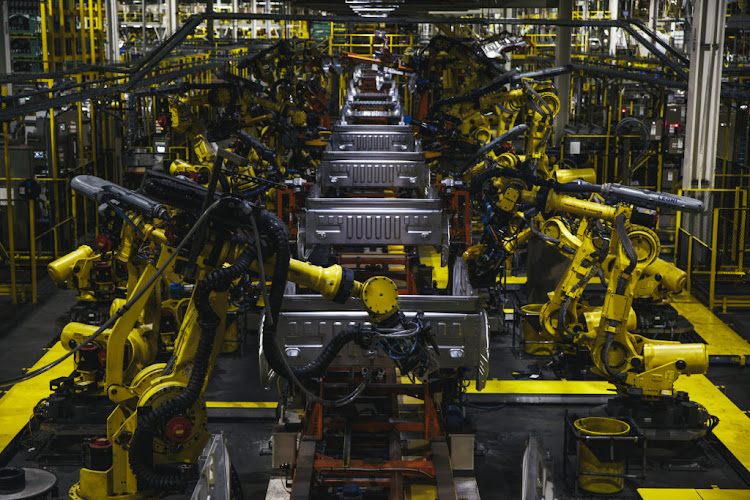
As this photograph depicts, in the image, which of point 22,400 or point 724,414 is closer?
point 724,414

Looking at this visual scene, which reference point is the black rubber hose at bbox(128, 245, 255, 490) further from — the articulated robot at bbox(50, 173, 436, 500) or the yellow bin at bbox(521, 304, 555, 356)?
the yellow bin at bbox(521, 304, 555, 356)

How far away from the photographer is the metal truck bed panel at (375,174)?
9789 millimetres

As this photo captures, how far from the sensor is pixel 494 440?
26.2ft

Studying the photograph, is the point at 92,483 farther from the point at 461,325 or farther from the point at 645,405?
the point at 645,405

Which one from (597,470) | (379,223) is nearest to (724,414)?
(597,470)

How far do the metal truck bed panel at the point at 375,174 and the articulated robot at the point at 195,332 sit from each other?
3.45 meters

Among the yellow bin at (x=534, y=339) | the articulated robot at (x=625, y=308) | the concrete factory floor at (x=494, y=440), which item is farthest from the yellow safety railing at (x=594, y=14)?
the articulated robot at (x=625, y=308)

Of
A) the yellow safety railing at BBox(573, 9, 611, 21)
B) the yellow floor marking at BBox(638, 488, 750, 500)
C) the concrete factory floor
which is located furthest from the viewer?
the yellow safety railing at BBox(573, 9, 611, 21)

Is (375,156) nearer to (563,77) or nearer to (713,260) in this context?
(713,260)

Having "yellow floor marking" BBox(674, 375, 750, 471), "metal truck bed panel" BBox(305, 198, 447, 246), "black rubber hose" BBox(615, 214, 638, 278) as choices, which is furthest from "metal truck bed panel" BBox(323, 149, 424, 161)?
"yellow floor marking" BBox(674, 375, 750, 471)

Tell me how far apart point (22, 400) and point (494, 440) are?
172 inches

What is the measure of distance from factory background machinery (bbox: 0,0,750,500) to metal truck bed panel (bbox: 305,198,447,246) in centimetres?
2

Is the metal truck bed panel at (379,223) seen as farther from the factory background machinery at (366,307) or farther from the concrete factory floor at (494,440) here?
the concrete factory floor at (494,440)

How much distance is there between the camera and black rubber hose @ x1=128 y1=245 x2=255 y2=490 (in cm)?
516
